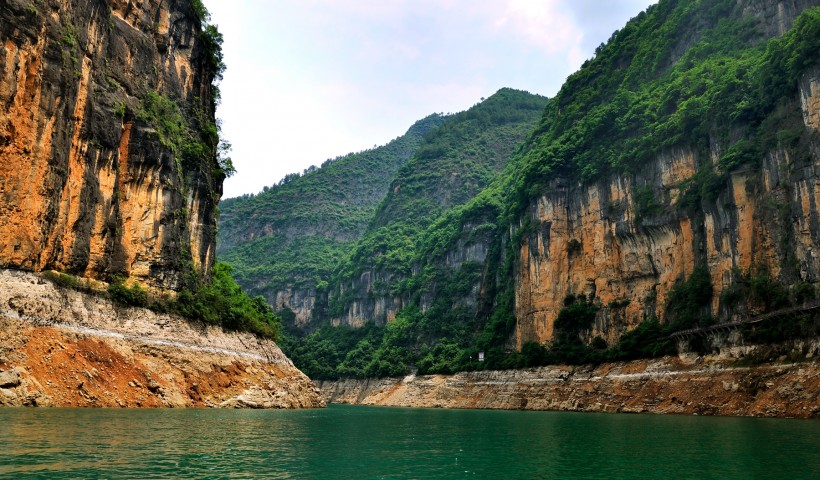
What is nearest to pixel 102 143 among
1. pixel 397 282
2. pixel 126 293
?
pixel 126 293

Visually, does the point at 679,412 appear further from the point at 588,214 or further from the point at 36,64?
the point at 36,64

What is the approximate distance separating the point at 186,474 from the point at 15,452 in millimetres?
5469

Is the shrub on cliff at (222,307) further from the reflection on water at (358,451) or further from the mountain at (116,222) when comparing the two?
the reflection on water at (358,451)

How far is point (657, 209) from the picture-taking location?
76875 mm

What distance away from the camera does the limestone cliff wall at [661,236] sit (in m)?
57.1

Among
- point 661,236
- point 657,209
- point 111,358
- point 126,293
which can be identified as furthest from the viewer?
point 657,209

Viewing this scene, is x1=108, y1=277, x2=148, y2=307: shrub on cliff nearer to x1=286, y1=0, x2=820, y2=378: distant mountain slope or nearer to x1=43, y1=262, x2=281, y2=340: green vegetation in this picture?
x1=43, y1=262, x2=281, y2=340: green vegetation

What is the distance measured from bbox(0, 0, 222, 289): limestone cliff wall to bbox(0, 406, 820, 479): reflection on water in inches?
549

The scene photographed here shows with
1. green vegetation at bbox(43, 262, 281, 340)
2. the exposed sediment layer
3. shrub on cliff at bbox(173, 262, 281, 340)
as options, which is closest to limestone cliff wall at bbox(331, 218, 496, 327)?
shrub on cliff at bbox(173, 262, 281, 340)

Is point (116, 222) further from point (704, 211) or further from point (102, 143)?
point (704, 211)

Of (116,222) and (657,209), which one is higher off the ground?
(657,209)

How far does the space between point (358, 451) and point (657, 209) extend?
60542 millimetres

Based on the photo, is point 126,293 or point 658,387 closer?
point 126,293

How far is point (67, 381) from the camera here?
36844mm
